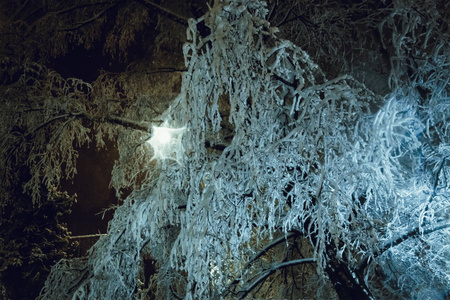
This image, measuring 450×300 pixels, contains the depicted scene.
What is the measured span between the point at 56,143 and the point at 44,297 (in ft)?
6.26

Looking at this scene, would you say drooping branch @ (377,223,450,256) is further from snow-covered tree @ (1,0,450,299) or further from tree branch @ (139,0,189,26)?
tree branch @ (139,0,189,26)

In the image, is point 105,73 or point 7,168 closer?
point 7,168

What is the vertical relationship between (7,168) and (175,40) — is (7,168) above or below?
below

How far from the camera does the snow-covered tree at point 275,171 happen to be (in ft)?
9.86

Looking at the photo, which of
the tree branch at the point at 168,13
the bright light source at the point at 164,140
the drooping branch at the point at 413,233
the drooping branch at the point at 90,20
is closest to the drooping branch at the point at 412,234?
the drooping branch at the point at 413,233

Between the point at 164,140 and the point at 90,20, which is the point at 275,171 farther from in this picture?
the point at 90,20

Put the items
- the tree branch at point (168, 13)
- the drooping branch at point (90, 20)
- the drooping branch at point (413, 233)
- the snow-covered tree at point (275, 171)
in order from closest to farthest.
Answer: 1. the snow-covered tree at point (275, 171)
2. the drooping branch at point (413, 233)
3. the tree branch at point (168, 13)
4. the drooping branch at point (90, 20)

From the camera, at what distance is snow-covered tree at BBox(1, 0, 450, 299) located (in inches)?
118

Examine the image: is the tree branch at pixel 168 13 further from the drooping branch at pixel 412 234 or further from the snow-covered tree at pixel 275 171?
the drooping branch at pixel 412 234

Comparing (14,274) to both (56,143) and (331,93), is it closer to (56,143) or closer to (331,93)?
(56,143)

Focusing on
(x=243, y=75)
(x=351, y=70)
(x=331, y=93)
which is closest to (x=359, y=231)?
(x=331, y=93)

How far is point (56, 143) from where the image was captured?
5.32 metres

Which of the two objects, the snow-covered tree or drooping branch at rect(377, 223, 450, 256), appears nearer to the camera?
the snow-covered tree

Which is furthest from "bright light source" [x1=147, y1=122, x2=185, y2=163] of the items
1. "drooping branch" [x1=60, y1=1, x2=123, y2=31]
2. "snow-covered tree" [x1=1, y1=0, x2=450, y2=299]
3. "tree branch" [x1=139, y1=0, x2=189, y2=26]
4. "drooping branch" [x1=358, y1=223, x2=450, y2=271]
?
"drooping branch" [x1=358, y1=223, x2=450, y2=271]
